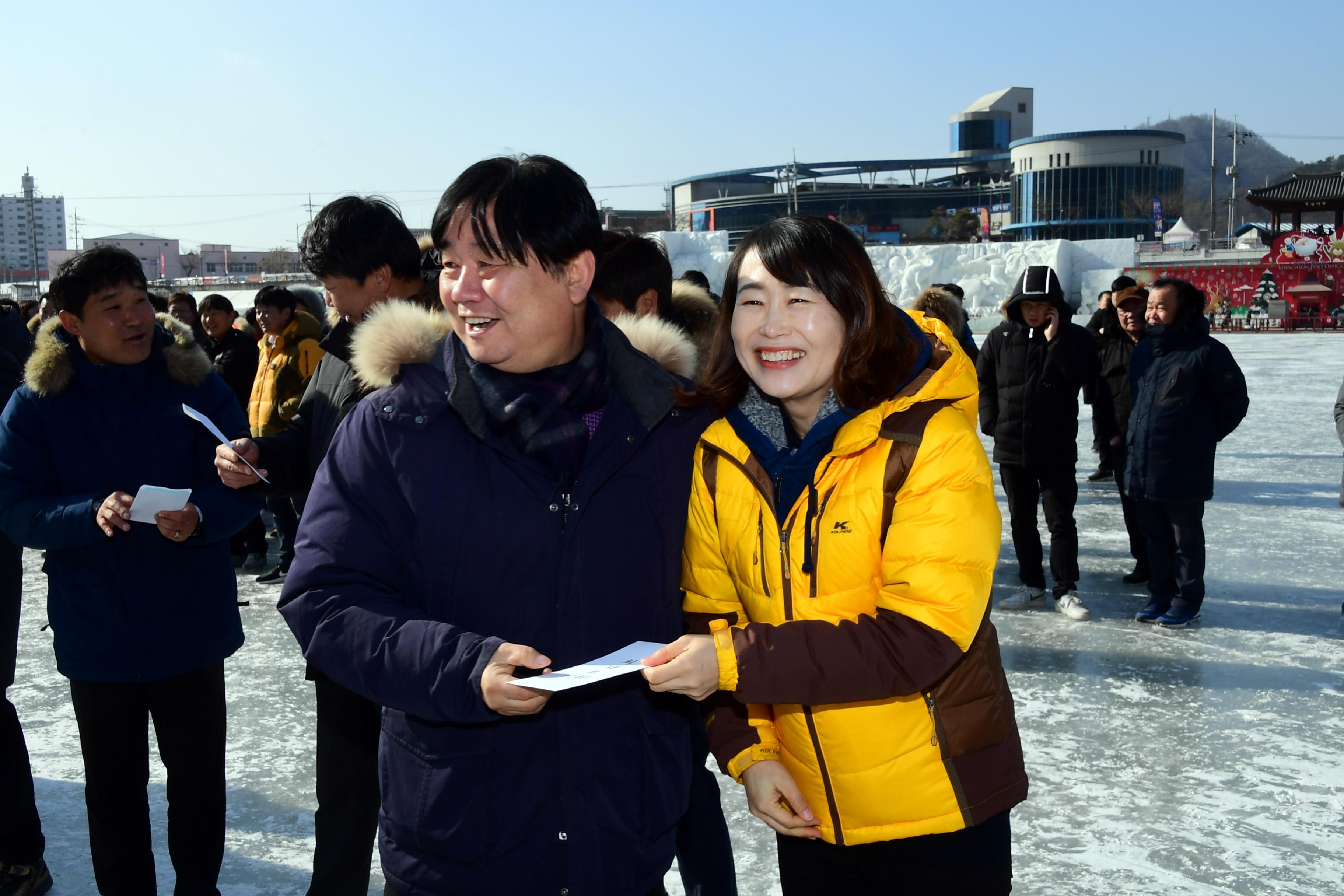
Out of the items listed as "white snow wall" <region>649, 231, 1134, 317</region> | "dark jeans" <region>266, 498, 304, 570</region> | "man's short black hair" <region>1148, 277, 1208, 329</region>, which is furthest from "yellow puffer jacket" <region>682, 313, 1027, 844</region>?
"white snow wall" <region>649, 231, 1134, 317</region>

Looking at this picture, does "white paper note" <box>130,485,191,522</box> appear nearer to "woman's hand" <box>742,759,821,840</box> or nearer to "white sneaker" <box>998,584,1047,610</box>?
"woman's hand" <box>742,759,821,840</box>

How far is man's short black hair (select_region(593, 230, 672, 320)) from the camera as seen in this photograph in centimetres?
270

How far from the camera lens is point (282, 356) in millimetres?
5469

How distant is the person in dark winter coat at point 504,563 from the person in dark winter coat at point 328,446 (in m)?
0.69

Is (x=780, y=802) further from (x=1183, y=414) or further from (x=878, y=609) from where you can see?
(x=1183, y=414)

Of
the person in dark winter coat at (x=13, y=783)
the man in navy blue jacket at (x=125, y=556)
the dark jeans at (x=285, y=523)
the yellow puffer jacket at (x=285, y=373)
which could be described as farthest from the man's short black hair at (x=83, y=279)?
the dark jeans at (x=285, y=523)

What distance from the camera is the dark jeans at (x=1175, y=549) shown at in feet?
15.5

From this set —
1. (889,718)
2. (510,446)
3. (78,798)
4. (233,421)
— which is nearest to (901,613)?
(889,718)

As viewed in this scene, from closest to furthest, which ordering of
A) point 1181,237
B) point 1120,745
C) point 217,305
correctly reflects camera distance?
point 1120,745, point 217,305, point 1181,237

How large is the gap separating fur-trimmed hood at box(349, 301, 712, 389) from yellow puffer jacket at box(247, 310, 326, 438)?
3.76 metres

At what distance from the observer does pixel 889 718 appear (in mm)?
1511

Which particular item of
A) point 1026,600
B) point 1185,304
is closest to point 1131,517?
point 1026,600

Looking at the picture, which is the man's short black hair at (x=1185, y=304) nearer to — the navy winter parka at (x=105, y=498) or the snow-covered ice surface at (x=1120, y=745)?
the snow-covered ice surface at (x=1120, y=745)

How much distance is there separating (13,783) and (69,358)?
1123 mm
